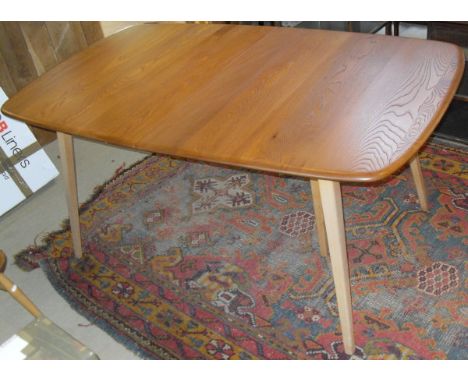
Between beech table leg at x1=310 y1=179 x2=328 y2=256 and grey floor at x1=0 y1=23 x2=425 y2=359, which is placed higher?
beech table leg at x1=310 y1=179 x2=328 y2=256

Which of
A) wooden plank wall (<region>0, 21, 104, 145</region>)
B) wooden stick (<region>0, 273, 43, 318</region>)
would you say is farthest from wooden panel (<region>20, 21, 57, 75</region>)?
wooden stick (<region>0, 273, 43, 318</region>)

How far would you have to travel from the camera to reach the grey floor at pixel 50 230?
167 cm

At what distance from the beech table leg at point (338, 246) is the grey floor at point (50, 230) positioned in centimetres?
63

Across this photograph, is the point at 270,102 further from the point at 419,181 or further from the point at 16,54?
the point at 16,54

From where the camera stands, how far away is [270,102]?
53.6 inches

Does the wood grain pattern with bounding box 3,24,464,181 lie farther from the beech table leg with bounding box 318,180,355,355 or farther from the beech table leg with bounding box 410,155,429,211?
the beech table leg with bounding box 410,155,429,211

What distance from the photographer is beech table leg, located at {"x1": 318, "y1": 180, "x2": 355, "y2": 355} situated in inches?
46.9

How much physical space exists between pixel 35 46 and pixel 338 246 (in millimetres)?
1822

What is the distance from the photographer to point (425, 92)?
4.19 feet

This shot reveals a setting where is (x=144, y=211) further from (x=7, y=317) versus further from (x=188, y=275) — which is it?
(x=7, y=317)

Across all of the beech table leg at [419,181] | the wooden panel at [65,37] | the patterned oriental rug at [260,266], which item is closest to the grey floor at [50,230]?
the patterned oriental rug at [260,266]

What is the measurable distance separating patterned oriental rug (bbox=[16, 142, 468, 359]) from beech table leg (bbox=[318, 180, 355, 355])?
0.36 ft

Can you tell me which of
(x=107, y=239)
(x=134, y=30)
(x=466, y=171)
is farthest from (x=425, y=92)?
(x=107, y=239)

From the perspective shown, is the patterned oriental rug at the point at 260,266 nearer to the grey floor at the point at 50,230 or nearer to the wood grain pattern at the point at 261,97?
the grey floor at the point at 50,230
